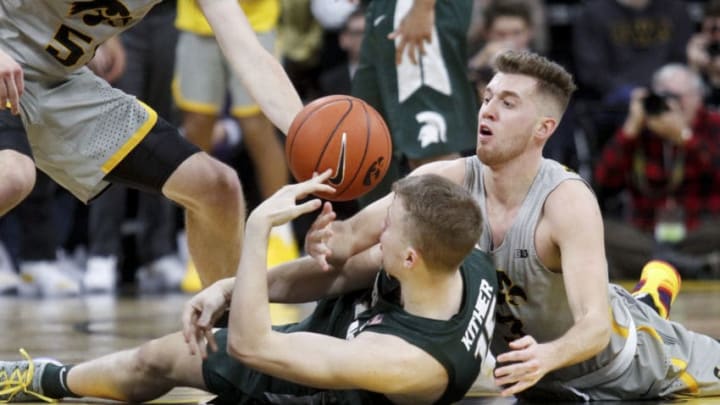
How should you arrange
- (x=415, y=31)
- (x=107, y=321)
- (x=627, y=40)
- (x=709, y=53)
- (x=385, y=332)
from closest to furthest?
(x=385, y=332), (x=415, y=31), (x=107, y=321), (x=709, y=53), (x=627, y=40)

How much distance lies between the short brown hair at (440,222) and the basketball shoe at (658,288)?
137 cm

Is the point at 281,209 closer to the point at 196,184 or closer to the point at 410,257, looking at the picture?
the point at 410,257

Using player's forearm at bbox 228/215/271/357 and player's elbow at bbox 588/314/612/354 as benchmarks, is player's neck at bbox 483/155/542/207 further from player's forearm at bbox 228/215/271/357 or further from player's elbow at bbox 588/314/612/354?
player's forearm at bbox 228/215/271/357

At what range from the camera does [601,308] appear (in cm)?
368

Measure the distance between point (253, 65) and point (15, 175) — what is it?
2.81 ft

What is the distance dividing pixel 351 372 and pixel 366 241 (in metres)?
0.64

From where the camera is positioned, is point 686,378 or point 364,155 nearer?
point 364,155

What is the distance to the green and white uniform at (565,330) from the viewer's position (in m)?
→ 3.96

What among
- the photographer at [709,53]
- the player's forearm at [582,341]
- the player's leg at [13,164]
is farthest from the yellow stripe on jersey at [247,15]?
the player's forearm at [582,341]

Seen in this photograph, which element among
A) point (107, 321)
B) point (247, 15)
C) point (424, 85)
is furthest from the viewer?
point (247, 15)

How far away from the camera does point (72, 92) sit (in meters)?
4.55

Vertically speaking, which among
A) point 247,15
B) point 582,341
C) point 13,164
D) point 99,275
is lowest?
point 99,275

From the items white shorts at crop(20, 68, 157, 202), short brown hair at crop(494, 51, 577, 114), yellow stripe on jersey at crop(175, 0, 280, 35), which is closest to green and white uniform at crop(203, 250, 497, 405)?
short brown hair at crop(494, 51, 577, 114)

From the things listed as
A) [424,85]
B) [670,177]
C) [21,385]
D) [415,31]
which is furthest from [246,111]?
[21,385]
